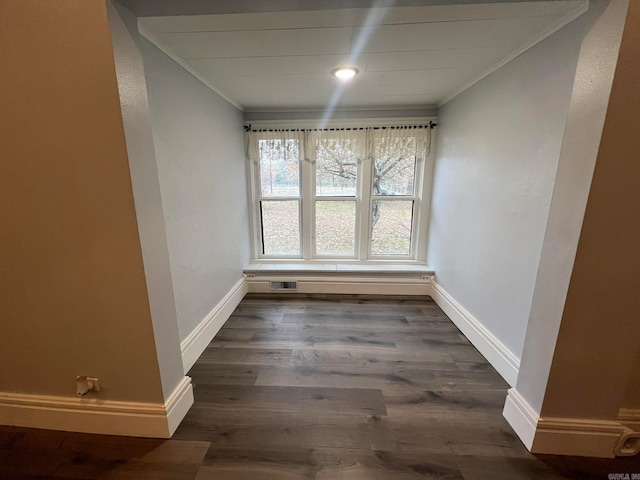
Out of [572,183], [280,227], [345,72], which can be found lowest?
[280,227]

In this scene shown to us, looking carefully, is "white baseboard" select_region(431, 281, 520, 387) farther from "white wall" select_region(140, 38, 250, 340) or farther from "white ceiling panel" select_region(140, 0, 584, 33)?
"white wall" select_region(140, 38, 250, 340)

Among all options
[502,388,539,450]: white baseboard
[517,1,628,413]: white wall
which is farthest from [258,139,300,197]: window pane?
[502,388,539,450]: white baseboard

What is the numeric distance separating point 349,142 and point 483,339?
2334 millimetres

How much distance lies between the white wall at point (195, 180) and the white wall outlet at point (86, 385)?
50 cm

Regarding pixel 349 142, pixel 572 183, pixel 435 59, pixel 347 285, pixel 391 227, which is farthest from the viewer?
pixel 391 227

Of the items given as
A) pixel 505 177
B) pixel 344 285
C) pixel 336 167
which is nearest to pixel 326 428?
pixel 344 285

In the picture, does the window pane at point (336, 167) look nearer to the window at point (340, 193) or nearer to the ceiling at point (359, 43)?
the window at point (340, 193)

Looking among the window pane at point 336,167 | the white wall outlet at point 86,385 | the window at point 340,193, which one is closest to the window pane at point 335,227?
the window at point 340,193

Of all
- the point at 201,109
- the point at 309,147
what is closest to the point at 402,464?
the point at 201,109

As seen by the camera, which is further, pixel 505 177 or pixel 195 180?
pixel 195 180

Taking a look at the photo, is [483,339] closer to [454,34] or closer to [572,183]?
[572,183]

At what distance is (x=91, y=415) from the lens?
4.41 ft

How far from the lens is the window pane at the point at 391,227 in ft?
10.5

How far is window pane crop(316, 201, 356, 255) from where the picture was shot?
10.6ft
